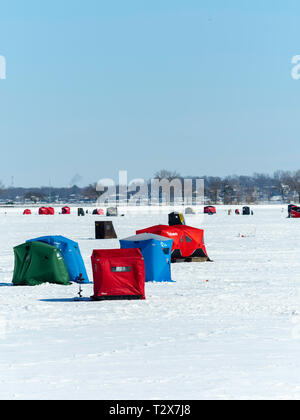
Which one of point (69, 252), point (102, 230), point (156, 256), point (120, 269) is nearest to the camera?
point (120, 269)

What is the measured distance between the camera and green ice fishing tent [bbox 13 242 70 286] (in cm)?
2070

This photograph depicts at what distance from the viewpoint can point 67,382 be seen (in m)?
10.1

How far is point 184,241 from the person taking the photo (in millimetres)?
28562

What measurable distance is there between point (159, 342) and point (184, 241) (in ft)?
51.9

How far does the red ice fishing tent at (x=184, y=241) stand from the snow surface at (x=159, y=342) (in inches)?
211

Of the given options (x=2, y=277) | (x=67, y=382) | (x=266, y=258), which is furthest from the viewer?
(x=266, y=258)

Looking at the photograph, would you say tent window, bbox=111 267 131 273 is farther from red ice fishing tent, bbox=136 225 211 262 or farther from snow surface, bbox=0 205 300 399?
red ice fishing tent, bbox=136 225 211 262

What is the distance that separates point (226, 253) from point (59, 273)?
41.8 feet

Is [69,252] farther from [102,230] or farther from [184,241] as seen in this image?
[102,230]

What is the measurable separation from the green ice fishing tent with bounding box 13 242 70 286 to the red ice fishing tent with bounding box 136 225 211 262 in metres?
6.96

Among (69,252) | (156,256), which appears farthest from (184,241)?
(69,252)

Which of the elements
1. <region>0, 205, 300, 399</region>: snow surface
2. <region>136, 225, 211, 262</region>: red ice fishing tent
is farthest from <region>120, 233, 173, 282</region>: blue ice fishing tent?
<region>136, 225, 211, 262</region>: red ice fishing tent
